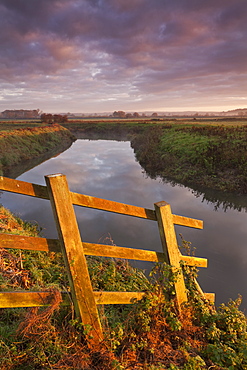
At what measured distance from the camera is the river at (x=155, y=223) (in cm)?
652

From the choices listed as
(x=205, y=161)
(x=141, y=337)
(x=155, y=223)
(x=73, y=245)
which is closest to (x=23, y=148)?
(x=205, y=161)

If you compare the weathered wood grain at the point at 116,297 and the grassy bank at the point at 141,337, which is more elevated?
the weathered wood grain at the point at 116,297

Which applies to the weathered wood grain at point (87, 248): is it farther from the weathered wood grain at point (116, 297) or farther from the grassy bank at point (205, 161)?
the grassy bank at point (205, 161)

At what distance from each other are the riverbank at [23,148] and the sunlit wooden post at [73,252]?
59.7 feet

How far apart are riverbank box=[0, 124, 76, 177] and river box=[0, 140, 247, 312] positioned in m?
4.58

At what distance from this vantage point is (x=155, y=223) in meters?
9.80

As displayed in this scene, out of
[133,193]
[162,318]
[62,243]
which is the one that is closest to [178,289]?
[162,318]

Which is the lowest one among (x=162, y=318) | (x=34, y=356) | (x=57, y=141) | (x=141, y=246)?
(x=141, y=246)

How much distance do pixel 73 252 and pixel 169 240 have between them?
138 centimetres

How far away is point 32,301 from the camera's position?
250 centimetres

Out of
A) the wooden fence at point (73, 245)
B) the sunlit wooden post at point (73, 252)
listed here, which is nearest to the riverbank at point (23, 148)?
the wooden fence at point (73, 245)

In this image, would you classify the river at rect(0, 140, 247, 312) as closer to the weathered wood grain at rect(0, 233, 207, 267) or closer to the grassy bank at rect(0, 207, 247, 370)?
the weathered wood grain at rect(0, 233, 207, 267)

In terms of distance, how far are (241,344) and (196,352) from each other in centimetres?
68

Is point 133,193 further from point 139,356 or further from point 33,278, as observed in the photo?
point 139,356
